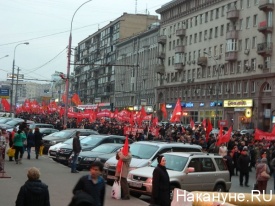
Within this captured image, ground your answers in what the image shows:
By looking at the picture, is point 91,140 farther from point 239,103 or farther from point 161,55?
point 161,55

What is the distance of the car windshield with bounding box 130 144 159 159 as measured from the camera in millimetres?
18269

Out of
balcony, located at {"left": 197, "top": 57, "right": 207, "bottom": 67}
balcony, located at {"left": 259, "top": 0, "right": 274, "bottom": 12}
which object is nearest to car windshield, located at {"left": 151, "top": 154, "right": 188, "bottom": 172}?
balcony, located at {"left": 259, "top": 0, "right": 274, "bottom": 12}

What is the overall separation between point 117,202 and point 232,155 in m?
12.0

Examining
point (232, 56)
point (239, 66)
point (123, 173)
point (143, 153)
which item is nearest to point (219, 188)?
point (143, 153)

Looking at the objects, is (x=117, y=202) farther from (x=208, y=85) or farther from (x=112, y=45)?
(x=112, y=45)

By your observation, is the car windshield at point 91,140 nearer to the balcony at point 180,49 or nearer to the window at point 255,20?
the window at point 255,20

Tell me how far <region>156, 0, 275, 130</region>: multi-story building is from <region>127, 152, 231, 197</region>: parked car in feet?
143

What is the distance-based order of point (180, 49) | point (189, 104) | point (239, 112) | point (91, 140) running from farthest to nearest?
point (180, 49)
point (189, 104)
point (239, 112)
point (91, 140)

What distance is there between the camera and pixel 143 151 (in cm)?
1859

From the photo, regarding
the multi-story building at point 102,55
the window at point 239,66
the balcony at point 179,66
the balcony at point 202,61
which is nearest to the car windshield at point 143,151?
the window at point 239,66

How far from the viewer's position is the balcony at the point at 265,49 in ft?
200

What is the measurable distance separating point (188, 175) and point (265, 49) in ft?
157

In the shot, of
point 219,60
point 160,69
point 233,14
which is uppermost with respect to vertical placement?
point 233,14

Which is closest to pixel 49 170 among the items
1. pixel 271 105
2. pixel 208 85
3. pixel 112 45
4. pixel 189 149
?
pixel 189 149
